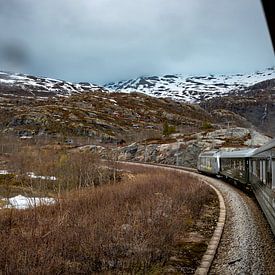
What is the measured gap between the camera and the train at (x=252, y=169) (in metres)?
12.1

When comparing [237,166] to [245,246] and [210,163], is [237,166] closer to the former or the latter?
[210,163]

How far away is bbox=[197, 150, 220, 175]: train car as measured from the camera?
37.8m

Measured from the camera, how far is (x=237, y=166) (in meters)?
26.9

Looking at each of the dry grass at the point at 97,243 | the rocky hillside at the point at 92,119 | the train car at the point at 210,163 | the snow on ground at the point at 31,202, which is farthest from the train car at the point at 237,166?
the rocky hillside at the point at 92,119

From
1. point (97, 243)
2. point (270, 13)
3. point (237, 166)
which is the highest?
point (270, 13)

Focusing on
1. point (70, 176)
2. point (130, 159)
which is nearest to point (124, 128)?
point (130, 159)

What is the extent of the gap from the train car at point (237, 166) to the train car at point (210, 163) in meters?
1.50

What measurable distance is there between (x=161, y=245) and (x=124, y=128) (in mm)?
124549

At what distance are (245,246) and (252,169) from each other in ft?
35.0

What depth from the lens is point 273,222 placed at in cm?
1103

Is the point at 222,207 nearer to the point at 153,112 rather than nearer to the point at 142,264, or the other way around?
the point at 142,264

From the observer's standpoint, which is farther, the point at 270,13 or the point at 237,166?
the point at 237,166

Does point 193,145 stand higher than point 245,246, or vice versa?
point 193,145

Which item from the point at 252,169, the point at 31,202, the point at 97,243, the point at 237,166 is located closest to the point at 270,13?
the point at 97,243
